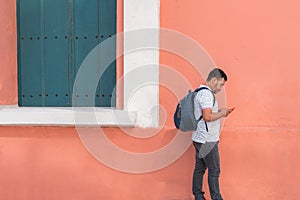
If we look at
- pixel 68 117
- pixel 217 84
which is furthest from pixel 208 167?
pixel 68 117

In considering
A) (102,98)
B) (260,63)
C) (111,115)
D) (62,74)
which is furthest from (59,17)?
(260,63)

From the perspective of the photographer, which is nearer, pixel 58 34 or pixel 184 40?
pixel 184 40

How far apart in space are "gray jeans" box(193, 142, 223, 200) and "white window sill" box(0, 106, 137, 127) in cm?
74

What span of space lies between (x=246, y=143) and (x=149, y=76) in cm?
119

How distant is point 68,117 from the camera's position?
4.12m

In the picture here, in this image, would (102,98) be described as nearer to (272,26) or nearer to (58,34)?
(58,34)

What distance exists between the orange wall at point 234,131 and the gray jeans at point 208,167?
23 cm

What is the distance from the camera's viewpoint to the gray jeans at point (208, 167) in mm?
3775

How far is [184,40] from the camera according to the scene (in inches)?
158

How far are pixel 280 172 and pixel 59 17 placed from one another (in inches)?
113

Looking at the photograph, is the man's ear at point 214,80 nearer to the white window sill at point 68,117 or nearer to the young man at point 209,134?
the young man at point 209,134

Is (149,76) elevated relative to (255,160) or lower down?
elevated

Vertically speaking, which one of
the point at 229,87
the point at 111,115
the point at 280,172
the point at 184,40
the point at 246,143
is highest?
the point at 184,40

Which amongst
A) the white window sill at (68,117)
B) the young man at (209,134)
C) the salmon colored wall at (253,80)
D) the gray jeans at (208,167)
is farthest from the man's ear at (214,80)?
the white window sill at (68,117)
